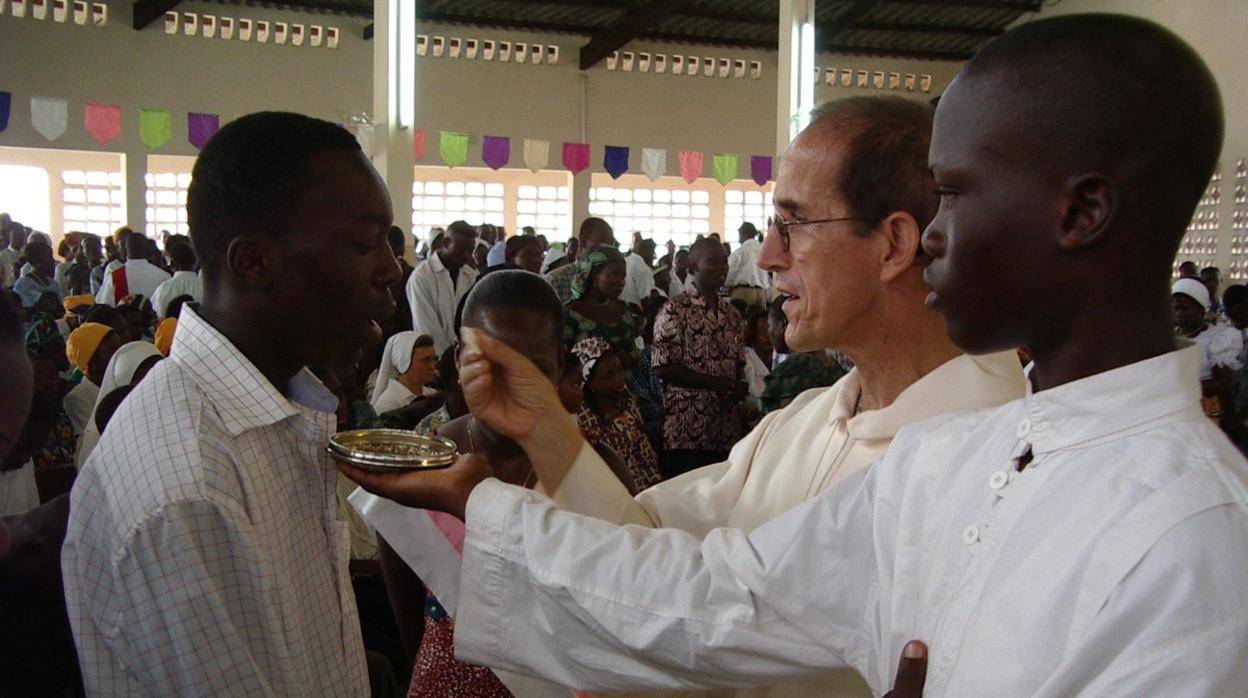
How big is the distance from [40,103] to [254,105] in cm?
288

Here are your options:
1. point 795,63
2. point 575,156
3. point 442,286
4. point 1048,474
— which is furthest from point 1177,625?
point 575,156

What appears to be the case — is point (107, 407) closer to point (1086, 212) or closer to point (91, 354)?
point (91, 354)

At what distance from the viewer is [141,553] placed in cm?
Answer: 123

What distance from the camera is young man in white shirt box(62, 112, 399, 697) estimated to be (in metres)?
1.25

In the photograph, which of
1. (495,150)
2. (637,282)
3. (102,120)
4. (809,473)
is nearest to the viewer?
(809,473)

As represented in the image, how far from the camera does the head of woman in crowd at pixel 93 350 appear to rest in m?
4.95

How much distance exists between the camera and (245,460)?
136 centimetres

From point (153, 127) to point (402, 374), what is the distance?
12075 mm

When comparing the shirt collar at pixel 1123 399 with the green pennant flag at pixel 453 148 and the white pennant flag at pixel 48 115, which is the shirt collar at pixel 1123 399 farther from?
the green pennant flag at pixel 453 148

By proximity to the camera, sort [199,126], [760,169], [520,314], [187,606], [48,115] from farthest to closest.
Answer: [760,169], [199,126], [48,115], [520,314], [187,606]

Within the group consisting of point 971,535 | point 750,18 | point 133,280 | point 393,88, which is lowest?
point 971,535

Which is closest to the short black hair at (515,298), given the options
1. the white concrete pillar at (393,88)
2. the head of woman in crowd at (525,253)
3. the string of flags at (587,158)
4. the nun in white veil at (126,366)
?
the nun in white veil at (126,366)

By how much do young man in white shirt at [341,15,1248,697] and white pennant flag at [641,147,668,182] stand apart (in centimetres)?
1739

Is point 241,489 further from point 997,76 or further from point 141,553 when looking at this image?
point 997,76
